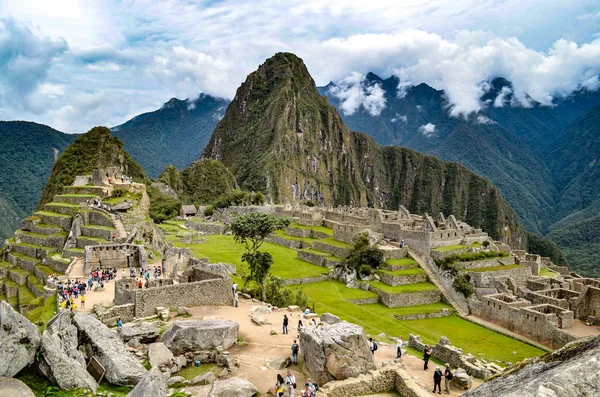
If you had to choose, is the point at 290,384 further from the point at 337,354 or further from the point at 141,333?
the point at 141,333

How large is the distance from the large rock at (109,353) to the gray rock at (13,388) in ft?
7.20

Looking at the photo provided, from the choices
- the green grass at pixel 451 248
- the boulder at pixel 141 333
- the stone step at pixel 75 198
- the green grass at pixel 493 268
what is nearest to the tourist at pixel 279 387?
the boulder at pixel 141 333

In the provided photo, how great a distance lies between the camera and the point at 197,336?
49.1ft

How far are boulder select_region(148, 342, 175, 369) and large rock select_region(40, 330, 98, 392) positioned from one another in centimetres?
223

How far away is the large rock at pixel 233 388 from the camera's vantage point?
11798mm

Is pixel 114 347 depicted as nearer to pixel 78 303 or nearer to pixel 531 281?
pixel 78 303

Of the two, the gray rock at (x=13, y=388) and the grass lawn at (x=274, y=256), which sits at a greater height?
the gray rock at (x=13, y=388)

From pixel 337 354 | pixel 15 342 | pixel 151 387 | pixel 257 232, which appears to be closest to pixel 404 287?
pixel 257 232

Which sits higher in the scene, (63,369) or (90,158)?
(90,158)

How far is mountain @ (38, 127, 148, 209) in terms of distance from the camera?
308 ft

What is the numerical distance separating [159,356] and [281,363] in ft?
12.2

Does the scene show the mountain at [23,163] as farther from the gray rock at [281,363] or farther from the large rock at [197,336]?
the gray rock at [281,363]

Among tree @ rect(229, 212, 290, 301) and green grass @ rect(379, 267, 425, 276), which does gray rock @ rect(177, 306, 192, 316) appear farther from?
green grass @ rect(379, 267, 425, 276)

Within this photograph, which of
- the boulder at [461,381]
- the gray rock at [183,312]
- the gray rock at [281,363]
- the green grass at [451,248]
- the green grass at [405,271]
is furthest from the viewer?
the green grass at [451,248]
